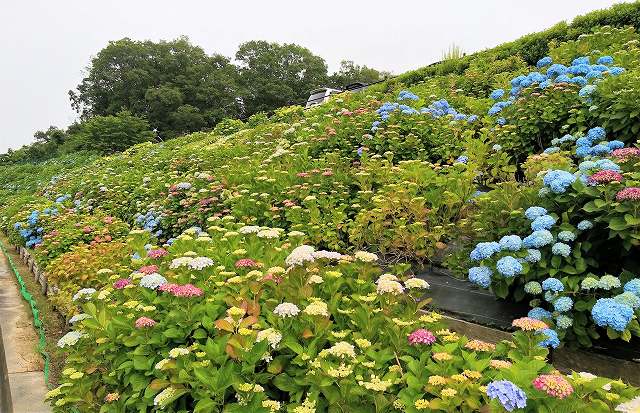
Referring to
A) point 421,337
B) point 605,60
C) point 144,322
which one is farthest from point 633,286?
point 605,60

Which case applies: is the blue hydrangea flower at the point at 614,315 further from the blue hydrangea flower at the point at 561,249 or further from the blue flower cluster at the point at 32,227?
the blue flower cluster at the point at 32,227

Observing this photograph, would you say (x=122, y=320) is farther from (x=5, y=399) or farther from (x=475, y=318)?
(x=475, y=318)

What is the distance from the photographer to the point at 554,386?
1.54 meters

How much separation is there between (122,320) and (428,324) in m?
1.71

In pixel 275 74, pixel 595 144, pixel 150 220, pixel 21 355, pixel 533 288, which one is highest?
pixel 275 74

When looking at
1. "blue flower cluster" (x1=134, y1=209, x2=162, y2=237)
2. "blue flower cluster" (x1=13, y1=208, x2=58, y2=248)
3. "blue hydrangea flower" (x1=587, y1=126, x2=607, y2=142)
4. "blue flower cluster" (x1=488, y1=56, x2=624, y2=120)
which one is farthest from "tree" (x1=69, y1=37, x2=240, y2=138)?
"blue hydrangea flower" (x1=587, y1=126, x2=607, y2=142)

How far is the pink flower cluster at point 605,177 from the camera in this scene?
276 cm

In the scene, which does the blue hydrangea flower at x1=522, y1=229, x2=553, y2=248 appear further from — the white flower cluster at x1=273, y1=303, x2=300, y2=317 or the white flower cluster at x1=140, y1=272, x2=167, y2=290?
the white flower cluster at x1=140, y1=272, x2=167, y2=290

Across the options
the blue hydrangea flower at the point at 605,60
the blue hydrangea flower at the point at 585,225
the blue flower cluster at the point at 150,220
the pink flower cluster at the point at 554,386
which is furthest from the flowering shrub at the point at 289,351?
the blue hydrangea flower at the point at 605,60

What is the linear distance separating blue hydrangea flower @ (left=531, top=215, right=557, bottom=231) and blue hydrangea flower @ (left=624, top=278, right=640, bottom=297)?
51cm

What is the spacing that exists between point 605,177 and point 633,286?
2.20 feet

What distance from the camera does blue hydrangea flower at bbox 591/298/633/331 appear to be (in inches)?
87.9

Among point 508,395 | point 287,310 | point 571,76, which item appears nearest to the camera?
point 508,395

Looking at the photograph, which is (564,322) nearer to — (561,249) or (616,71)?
(561,249)
